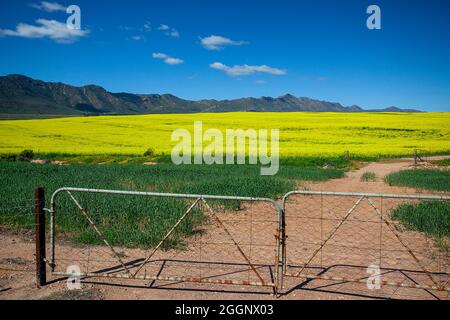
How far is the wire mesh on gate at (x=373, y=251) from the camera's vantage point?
16.9 ft

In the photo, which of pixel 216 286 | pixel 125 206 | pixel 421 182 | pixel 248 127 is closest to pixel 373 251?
pixel 216 286

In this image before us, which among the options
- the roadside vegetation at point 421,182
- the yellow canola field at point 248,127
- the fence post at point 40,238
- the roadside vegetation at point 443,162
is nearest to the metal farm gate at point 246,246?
the fence post at point 40,238

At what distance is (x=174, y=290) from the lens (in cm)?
508

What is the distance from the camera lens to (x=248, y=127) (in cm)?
3950

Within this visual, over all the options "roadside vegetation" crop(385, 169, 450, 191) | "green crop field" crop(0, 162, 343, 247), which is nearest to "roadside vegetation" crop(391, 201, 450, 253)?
"green crop field" crop(0, 162, 343, 247)

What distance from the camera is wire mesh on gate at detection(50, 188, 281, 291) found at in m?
5.37

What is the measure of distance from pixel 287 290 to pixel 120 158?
22598 millimetres

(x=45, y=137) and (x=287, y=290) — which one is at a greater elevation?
(x=45, y=137)

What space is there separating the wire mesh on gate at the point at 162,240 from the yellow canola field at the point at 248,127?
58.0 ft

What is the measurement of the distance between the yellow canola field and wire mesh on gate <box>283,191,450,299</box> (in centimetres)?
1692

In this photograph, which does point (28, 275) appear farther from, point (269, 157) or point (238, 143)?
point (238, 143)

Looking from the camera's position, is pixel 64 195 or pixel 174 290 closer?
pixel 174 290

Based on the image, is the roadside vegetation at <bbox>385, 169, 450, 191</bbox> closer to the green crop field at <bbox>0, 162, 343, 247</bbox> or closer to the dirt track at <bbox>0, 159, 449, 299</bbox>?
the green crop field at <bbox>0, 162, 343, 247</bbox>

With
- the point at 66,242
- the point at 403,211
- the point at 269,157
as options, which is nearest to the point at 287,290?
the point at 66,242
